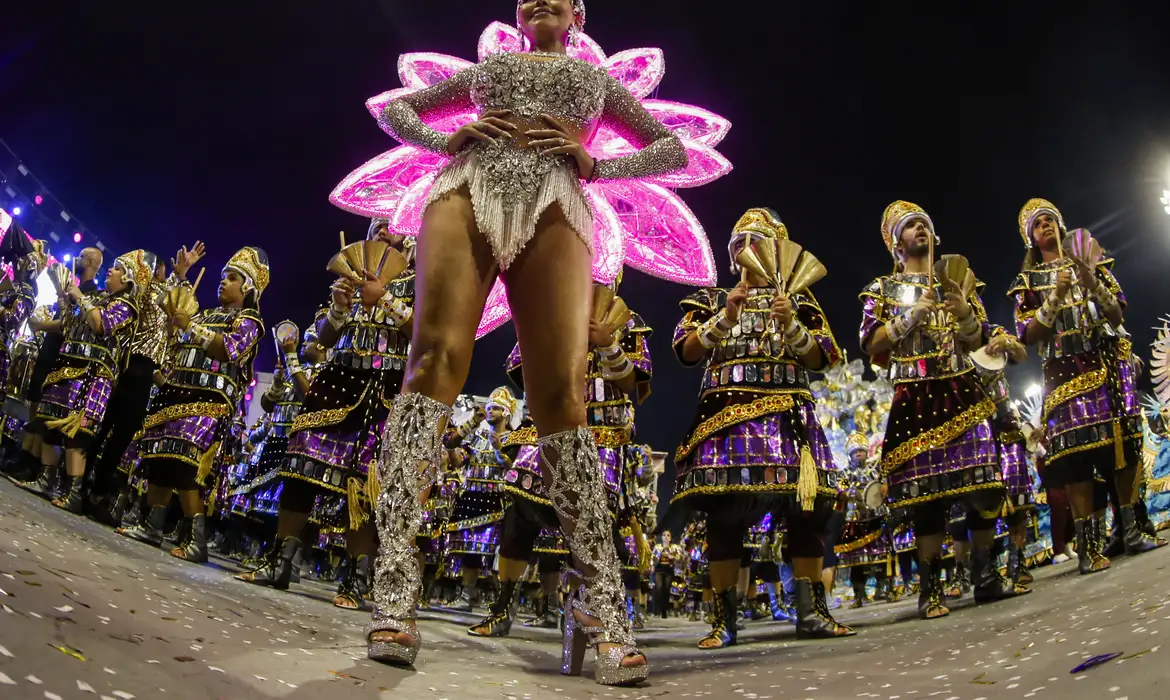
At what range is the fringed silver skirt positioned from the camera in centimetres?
257

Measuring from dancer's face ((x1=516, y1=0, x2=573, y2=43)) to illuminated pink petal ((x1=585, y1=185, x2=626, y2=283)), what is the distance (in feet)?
2.04

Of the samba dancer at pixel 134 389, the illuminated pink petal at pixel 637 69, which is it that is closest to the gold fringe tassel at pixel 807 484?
the illuminated pink petal at pixel 637 69

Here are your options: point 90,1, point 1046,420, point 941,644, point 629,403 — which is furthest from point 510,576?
point 90,1

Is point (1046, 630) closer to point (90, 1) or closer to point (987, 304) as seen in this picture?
point (987, 304)

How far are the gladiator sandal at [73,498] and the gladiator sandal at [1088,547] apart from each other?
7.60 metres

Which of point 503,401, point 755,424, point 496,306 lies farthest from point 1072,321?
point 503,401

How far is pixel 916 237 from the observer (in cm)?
515

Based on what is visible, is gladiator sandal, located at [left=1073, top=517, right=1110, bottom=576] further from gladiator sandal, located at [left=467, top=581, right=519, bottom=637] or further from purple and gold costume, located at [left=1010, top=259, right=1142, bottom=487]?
gladiator sandal, located at [left=467, top=581, right=519, bottom=637]

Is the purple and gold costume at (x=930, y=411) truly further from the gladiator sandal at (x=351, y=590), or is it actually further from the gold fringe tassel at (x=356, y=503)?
the gladiator sandal at (x=351, y=590)

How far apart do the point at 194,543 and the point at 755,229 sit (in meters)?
4.70

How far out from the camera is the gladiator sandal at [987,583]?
4766 millimetres

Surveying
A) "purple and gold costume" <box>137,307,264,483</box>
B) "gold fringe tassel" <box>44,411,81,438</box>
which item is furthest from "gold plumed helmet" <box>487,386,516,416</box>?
"gold fringe tassel" <box>44,411,81,438</box>

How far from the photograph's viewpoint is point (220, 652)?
1.99 meters

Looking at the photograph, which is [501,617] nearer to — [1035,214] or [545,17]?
[545,17]
